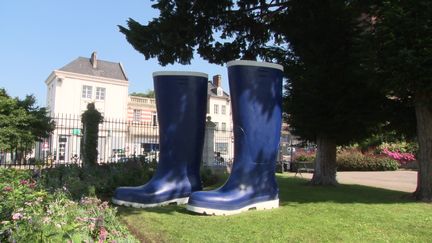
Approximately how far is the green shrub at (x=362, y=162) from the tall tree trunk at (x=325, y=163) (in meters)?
12.4

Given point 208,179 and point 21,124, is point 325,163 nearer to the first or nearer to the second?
point 208,179

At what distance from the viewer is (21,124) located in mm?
19531

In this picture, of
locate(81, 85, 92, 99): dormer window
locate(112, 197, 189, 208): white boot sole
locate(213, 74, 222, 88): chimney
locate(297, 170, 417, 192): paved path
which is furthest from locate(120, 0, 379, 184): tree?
locate(213, 74, 222, 88): chimney

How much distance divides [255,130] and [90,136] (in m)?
9.26

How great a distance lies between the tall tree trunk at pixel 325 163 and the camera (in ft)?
37.8

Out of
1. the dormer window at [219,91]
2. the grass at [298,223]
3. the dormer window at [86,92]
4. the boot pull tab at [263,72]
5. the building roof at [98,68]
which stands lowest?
the grass at [298,223]

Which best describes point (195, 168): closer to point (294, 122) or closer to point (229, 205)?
point (229, 205)

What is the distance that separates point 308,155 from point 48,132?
47.1ft

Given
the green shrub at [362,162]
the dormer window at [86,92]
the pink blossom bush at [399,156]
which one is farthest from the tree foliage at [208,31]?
the dormer window at [86,92]

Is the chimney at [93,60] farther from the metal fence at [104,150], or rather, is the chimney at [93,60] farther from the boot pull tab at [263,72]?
the boot pull tab at [263,72]

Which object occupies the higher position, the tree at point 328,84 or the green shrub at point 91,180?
the tree at point 328,84

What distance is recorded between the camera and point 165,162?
8.30m

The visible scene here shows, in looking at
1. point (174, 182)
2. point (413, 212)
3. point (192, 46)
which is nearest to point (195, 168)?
point (174, 182)

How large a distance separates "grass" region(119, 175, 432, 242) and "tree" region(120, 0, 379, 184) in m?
3.09
